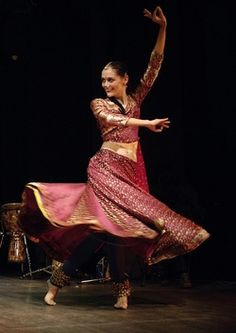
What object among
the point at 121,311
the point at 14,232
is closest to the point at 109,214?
the point at 121,311

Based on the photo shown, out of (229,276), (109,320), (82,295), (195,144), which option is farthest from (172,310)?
(195,144)

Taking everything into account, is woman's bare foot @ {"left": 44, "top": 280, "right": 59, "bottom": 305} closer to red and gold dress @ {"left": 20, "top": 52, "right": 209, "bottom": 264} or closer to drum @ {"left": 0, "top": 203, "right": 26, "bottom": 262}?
red and gold dress @ {"left": 20, "top": 52, "right": 209, "bottom": 264}

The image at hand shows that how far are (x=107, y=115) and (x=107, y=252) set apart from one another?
76 cm

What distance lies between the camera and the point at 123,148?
145 inches

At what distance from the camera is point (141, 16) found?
6.30 metres

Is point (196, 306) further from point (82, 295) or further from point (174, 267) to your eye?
point (174, 267)

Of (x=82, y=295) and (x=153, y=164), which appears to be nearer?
(x=82, y=295)

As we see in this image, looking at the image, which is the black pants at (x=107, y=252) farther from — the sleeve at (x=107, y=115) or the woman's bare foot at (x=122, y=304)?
the sleeve at (x=107, y=115)

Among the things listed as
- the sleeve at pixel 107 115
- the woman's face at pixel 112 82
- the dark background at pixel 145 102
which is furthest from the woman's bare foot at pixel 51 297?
the dark background at pixel 145 102

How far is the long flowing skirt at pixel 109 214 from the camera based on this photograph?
3467 millimetres

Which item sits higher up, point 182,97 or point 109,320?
point 182,97

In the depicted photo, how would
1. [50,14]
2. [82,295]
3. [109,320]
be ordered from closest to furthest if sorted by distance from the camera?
[109,320]
[82,295]
[50,14]

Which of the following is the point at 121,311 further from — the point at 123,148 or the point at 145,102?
the point at 145,102

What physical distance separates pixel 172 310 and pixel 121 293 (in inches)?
11.4
